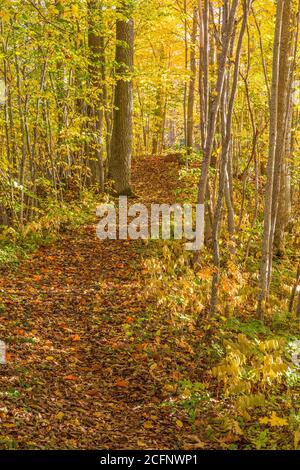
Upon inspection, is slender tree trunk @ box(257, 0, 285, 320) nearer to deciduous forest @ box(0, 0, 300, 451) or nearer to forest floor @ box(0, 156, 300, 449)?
deciduous forest @ box(0, 0, 300, 451)

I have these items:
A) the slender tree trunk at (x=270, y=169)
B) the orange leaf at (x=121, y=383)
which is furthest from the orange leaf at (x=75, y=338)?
the slender tree trunk at (x=270, y=169)

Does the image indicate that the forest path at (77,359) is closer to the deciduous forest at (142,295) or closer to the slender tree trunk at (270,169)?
the deciduous forest at (142,295)

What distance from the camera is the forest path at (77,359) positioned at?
14.4ft

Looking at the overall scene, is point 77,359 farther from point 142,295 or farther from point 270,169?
→ point 270,169

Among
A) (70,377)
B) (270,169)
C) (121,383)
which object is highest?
(270,169)

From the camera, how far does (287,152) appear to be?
1194 cm

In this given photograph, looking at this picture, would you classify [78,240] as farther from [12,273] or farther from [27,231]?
[12,273]

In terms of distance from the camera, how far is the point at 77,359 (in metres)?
5.77

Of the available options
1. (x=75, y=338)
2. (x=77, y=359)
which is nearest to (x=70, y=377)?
(x=77, y=359)

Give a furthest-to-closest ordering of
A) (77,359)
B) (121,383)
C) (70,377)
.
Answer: (77,359), (121,383), (70,377)

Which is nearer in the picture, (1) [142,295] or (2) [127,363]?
(2) [127,363]

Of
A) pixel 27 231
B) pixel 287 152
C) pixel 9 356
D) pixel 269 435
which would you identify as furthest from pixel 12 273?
pixel 287 152
